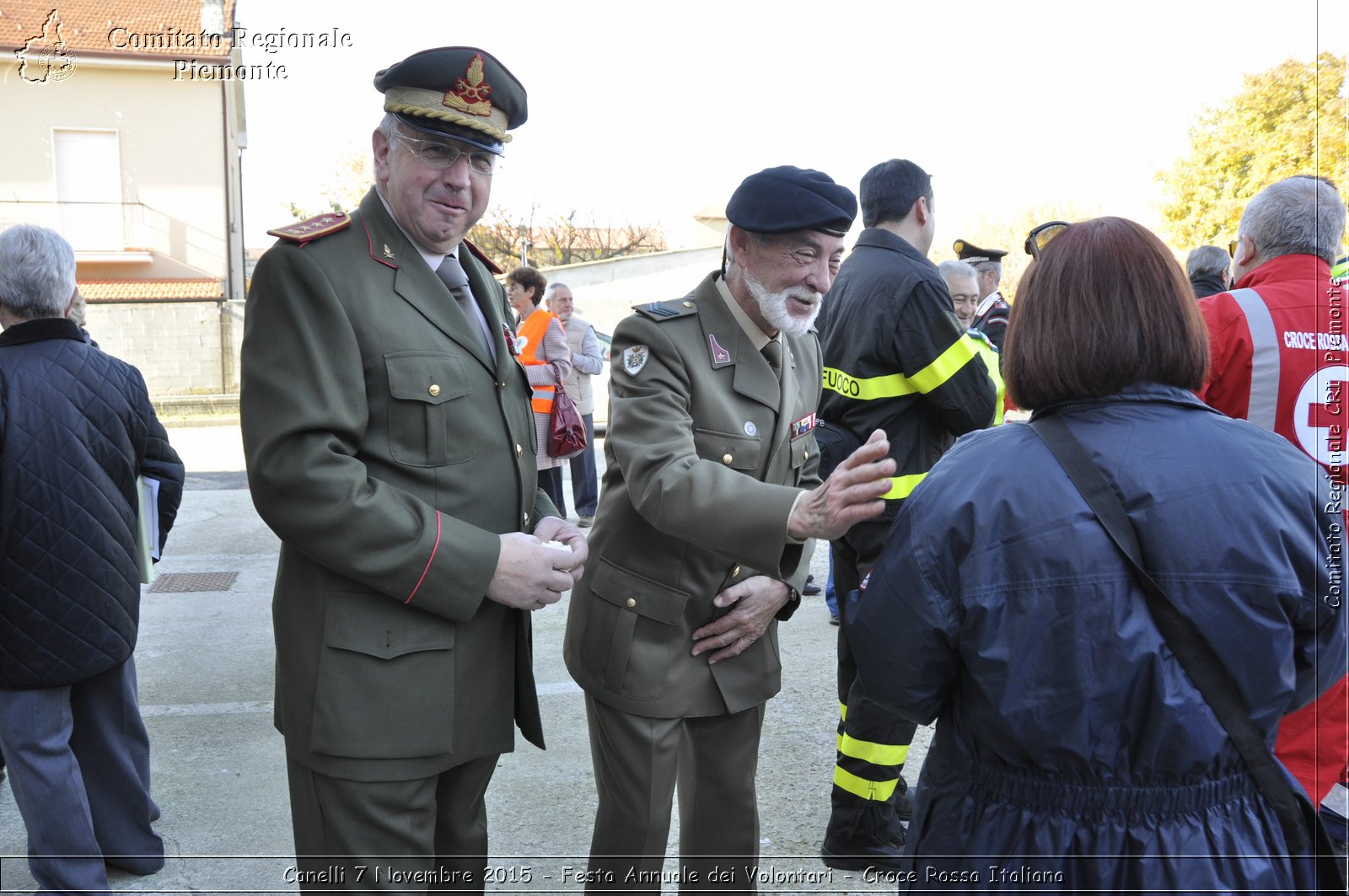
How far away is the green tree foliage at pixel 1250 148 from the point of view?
40.1 feet

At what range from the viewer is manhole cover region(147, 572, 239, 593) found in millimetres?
6684

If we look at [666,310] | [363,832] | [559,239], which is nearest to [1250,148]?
[666,310]

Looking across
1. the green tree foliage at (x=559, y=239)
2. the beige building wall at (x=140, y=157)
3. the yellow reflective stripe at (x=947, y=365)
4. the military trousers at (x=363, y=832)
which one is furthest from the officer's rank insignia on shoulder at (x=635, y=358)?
the green tree foliage at (x=559, y=239)

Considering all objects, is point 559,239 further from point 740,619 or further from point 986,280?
point 740,619

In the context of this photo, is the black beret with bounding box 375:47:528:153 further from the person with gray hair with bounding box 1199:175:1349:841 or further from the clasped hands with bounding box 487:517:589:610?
the person with gray hair with bounding box 1199:175:1349:841

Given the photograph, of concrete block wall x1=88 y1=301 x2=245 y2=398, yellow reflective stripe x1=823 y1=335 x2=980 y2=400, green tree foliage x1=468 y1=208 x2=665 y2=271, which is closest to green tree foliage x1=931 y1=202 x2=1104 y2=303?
green tree foliage x1=468 y1=208 x2=665 y2=271

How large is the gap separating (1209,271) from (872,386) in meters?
3.54

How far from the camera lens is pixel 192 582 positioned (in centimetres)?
686

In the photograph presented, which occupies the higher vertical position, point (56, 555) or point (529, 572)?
point (529, 572)

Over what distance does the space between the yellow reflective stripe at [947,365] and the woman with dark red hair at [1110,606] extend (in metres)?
1.71

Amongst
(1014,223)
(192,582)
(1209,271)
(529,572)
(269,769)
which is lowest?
(192,582)

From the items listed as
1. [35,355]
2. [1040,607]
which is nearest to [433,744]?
[1040,607]

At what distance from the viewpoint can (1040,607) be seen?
1.56m

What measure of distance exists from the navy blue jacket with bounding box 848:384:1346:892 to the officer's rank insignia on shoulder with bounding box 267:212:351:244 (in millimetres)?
1264
